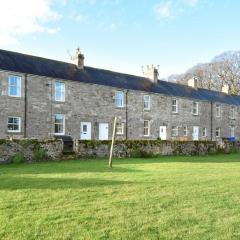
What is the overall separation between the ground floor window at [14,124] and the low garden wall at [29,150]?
26.3ft

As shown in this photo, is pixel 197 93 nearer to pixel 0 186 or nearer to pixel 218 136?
pixel 218 136

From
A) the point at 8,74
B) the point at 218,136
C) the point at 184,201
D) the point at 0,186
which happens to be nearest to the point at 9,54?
the point at 8,74

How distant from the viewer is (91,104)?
110 ft

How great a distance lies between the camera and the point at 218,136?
154 ft

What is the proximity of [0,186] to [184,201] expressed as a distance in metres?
5.21

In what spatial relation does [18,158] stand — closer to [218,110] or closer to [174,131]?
[174,131]

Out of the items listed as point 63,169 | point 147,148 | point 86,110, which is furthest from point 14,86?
point 63,169

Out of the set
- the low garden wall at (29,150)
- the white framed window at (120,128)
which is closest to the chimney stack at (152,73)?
the white framed window at (120,128)

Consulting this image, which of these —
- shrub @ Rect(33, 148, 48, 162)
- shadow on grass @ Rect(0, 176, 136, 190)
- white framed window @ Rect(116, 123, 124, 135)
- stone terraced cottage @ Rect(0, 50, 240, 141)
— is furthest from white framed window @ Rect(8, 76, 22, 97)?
shadow on grass @ Rect(0, 176, 136, 190)

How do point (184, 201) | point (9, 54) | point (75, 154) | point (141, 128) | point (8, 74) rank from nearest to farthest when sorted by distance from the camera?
point (184, 201) → point (75, 154) → point (8, 74) → point (9, 54) → point (141, 128)

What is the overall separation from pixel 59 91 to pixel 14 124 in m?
4.80

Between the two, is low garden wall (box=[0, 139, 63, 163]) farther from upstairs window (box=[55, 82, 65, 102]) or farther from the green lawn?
upstairs window (box=[55, 82, 65, 102])

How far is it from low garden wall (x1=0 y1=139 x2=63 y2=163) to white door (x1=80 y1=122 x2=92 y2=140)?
10903 millimetres

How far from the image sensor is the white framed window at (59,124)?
31000mm
